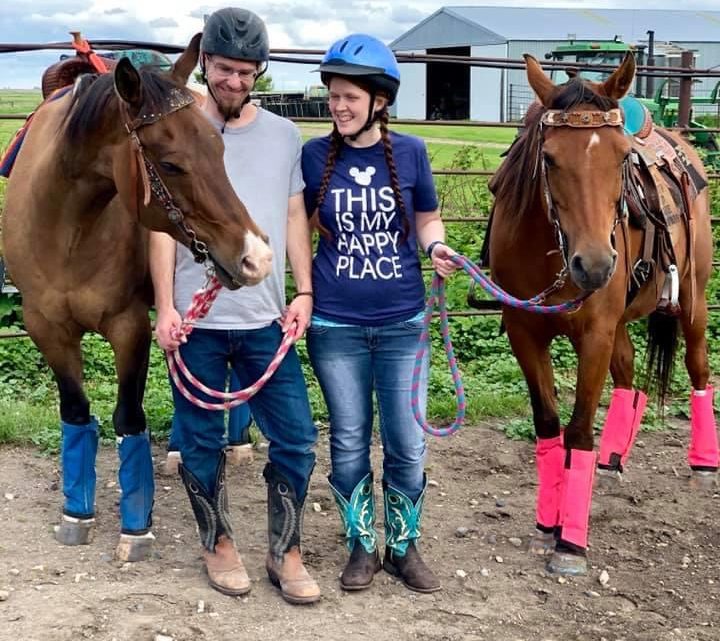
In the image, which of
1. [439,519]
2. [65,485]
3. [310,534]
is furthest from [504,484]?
[65,485]

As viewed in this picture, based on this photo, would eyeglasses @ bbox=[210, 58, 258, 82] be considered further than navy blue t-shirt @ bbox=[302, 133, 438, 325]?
No

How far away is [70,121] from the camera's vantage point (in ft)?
9.24

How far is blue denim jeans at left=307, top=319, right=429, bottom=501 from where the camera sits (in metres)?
2.93

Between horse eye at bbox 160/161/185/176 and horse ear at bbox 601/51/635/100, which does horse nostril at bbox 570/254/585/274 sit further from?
horse eye at bbox 160/161/185/176

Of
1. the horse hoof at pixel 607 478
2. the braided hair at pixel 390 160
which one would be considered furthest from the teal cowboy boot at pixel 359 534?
the horse hoof at pixel 607 478

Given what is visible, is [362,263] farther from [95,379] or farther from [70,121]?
[95,379]

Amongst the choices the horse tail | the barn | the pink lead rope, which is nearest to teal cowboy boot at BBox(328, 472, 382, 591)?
the pink lead rope

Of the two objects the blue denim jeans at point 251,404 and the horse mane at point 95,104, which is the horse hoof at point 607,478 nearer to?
the blue denim jeans at point 251,404

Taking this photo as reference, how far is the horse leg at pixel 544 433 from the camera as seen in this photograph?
353cm

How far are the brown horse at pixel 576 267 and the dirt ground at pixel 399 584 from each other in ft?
0.70

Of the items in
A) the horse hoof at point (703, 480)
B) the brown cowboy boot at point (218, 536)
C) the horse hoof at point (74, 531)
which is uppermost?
the brown cowboy boot at point (218, 536)

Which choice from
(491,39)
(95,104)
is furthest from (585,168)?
(491,39)

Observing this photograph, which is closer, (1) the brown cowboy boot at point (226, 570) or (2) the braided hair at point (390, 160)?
(2) the braided hair at point (390, 160)

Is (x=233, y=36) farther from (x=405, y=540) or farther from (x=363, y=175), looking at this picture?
(x=405, y=540)
